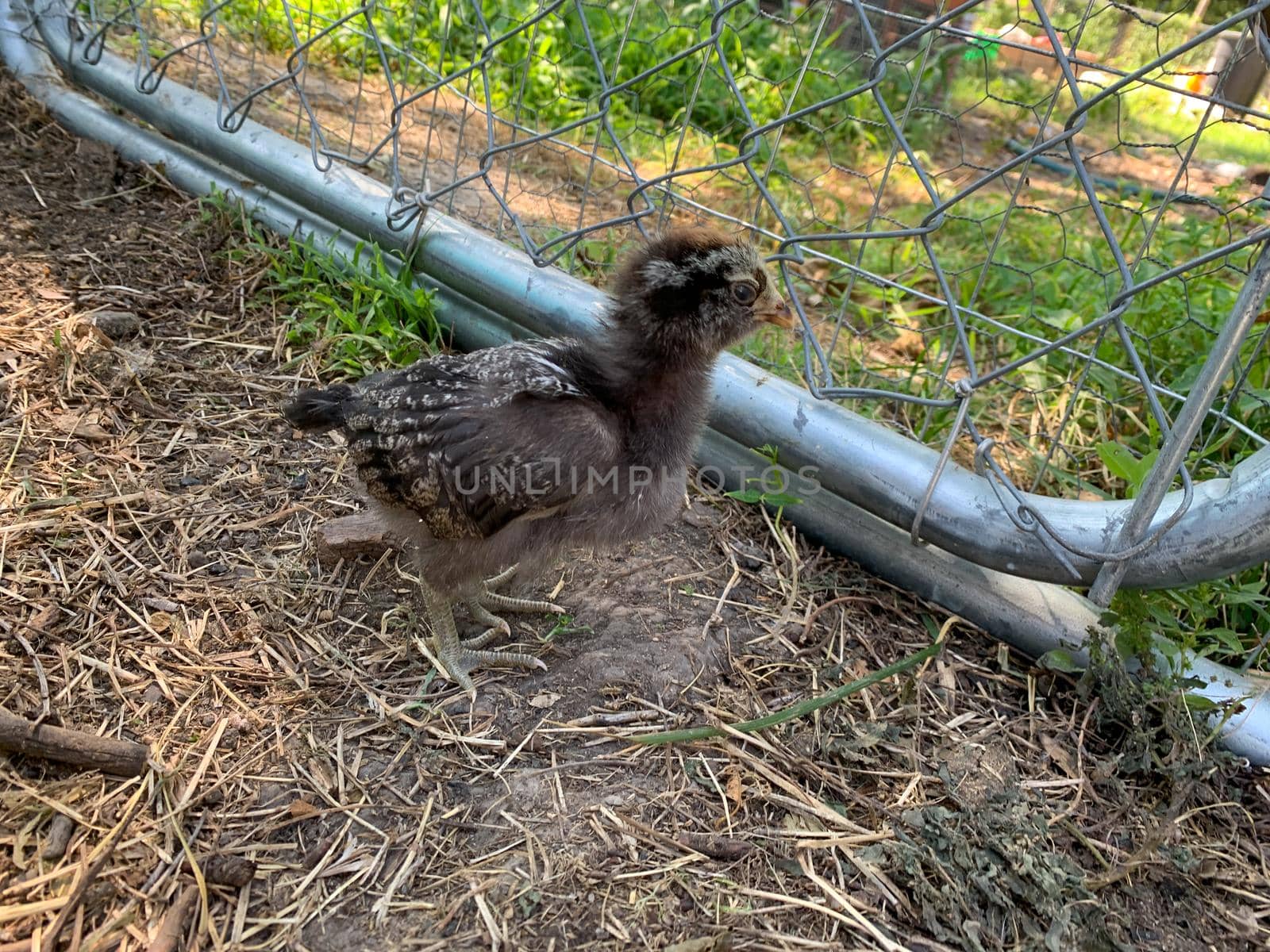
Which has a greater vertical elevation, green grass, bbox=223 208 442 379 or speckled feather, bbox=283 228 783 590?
speckled feather, bbox=283 228 783 590

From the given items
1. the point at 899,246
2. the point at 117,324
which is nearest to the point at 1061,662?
the point at 899,246

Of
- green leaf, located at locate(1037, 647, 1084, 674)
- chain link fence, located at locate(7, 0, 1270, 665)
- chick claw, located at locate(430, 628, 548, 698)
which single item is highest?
chain link fence, located at locate(7, 0, 1270, 665)

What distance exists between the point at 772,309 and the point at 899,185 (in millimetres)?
3832

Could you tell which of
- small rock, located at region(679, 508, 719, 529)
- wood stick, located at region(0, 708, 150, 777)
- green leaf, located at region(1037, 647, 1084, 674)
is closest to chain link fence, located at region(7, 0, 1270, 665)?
green leaf, located at region(1037, 647, 1084, 674)

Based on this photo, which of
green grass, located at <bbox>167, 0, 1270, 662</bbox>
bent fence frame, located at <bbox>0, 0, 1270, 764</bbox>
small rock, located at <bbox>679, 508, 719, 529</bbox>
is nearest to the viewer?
bent fence frame, located at <bbox>0, 0, 1270, 764</bbox>

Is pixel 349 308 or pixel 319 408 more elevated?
pixel 319 408

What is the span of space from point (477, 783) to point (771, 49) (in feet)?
19.2

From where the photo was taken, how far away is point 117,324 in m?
3.18

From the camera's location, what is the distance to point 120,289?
3.35m

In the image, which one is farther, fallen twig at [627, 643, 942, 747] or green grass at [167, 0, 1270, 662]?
green grass at [167, 0, 1270, 662]

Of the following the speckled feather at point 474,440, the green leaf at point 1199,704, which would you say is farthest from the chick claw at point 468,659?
the green leaf at point 1199,704

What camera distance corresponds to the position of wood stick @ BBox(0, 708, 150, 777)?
185cm

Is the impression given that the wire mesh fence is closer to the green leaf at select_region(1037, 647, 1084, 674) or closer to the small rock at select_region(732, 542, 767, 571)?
the green leaf at select_region(1037, 647, 1084, 674)

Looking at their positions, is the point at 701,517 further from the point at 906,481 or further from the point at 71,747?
the point at 71,747
